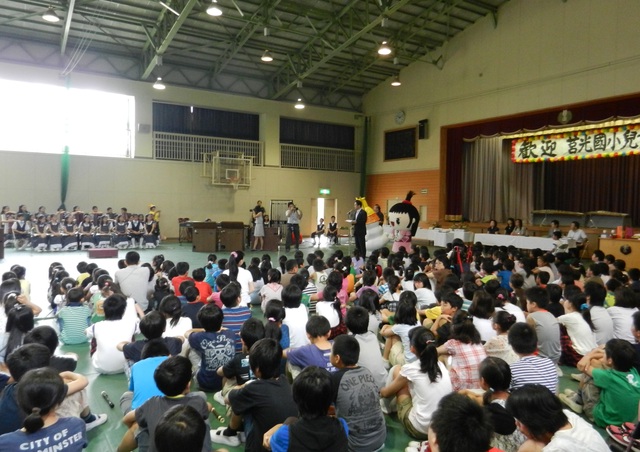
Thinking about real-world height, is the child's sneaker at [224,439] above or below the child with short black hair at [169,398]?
below

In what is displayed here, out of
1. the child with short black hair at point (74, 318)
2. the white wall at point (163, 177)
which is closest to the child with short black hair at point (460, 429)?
the child with short black hair at point (74, 318)

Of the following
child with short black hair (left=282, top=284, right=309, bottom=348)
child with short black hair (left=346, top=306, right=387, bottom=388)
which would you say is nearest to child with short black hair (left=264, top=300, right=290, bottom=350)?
child with short black hair (left=282, top=284, right=309, bottom=348)

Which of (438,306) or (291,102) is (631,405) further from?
(291,102)

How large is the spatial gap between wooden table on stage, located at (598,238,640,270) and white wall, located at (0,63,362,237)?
10.1 m

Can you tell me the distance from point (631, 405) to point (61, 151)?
562 inches

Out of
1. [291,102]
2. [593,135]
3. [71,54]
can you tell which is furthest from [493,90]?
[71,54]

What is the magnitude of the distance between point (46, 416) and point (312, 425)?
1067 mm

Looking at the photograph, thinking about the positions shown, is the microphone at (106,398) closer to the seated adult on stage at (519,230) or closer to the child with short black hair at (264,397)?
the child with short black hair at (264,397)

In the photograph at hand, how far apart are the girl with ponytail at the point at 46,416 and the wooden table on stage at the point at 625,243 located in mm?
9793

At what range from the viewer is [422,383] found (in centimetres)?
248

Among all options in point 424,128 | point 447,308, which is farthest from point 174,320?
point 424,128

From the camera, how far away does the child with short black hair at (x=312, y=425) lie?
1.76 metres

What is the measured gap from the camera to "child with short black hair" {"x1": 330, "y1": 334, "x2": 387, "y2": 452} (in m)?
2.25

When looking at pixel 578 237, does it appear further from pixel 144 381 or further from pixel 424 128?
pixel 144 381
